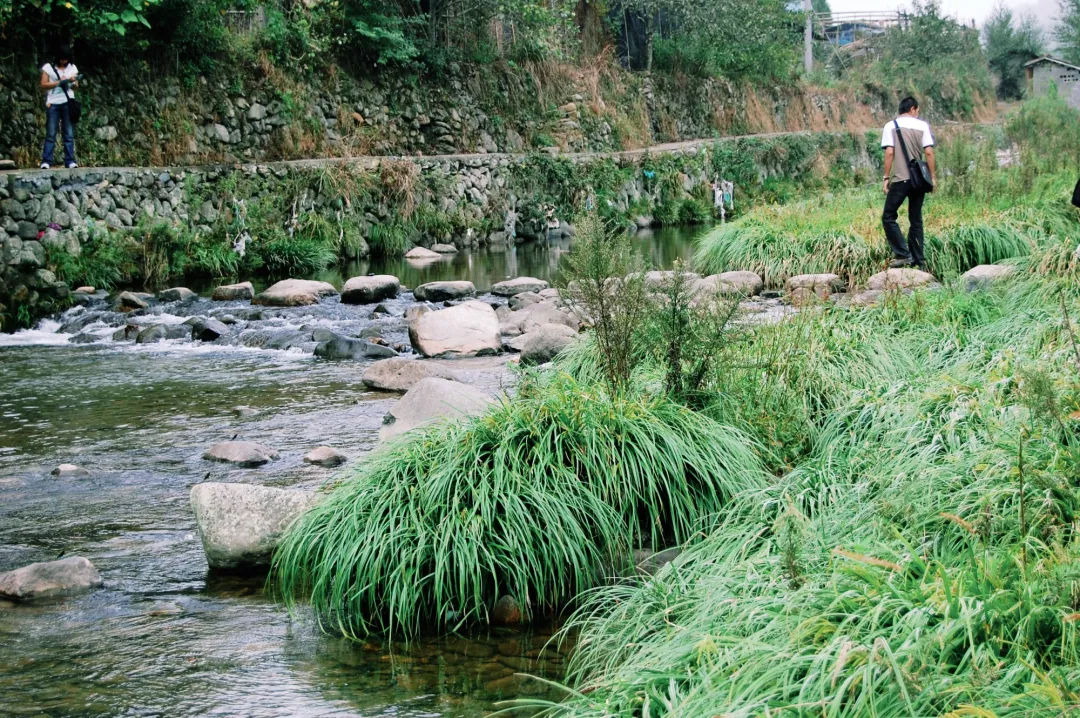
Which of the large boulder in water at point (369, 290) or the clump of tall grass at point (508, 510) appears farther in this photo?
the large boulder in water at point (369, 290)

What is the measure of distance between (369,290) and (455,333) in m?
3.50

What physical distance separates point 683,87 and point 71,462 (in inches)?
1093

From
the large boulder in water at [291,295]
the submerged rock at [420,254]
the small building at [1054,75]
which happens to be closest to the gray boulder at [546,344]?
the large boulder in water at [291,295]

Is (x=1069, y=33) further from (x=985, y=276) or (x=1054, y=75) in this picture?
(x=985, y=276)

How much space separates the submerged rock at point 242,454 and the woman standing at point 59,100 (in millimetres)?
9951

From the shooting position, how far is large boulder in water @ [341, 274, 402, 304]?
1323 centimetres

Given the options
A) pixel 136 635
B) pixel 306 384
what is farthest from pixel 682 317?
pixel 306 384

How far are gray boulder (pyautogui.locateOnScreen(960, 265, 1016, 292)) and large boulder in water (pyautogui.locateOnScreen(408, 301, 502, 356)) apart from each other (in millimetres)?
4159

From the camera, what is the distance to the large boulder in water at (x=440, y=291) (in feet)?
44.0

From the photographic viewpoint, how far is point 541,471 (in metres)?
4.26

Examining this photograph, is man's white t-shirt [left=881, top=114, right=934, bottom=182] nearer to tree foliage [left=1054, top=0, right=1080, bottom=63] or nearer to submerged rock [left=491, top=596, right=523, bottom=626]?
submerged rock [left=491, top=596, right=523, bottom=626]

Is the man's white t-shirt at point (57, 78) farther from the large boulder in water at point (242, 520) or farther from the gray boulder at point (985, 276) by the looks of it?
the gray boulder at point (985, 276)

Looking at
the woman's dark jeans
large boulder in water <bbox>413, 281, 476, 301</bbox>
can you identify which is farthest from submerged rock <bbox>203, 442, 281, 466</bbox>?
the woman's dark jeans

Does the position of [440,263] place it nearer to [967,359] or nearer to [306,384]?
[306,384]
